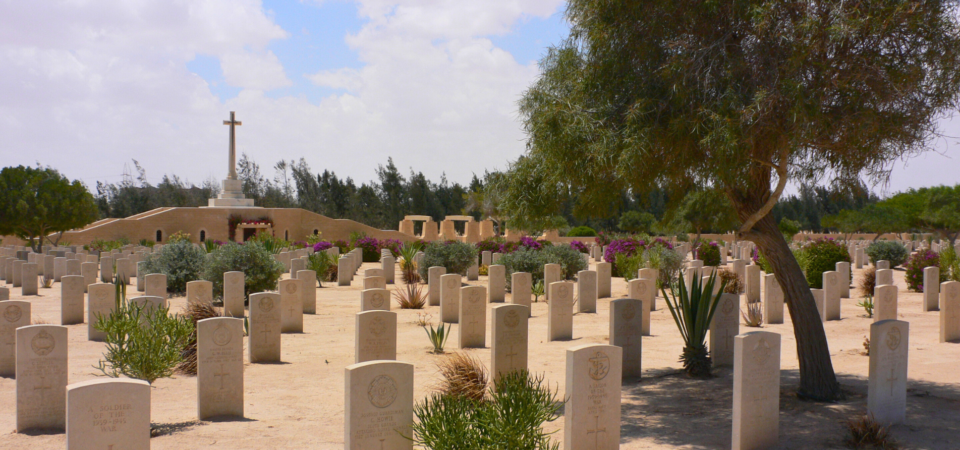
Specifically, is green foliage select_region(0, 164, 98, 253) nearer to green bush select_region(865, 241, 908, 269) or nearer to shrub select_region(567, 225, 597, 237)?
shrub select_region(567, 225, 597, 237)

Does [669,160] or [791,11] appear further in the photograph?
[669,160]

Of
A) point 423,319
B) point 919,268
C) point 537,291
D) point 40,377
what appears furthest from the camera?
point 919,268

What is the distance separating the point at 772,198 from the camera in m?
6.09

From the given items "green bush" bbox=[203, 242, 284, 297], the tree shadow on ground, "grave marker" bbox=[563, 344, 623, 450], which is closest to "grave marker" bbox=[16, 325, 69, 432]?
"grave marker" bbox=[563, 344, 623, 450]

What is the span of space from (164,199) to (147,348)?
6041 cm

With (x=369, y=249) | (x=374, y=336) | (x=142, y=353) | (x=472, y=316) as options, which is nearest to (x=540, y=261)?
(x=472, y=316)

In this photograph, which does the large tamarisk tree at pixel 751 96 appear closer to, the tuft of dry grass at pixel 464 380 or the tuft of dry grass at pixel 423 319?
the tuft of dry grass at pixel 464 380

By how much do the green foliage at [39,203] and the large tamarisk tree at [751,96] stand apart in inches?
1115

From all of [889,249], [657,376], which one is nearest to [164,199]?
[889,249]

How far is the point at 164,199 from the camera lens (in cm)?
6016

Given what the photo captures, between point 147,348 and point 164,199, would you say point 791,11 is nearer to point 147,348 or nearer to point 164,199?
point 147,348

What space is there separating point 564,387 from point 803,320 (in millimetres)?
2561

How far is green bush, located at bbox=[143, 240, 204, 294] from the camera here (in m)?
15.0

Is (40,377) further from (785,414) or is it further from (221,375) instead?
(785,414)
